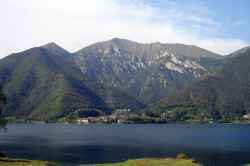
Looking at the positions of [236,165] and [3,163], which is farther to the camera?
[236,165]

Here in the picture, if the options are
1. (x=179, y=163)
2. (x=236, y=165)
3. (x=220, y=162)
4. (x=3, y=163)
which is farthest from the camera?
(x=220, y=162)

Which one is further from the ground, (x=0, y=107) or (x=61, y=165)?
(x=0, y=107)

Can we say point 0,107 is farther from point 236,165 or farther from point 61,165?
point 236,165

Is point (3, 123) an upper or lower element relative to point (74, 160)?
upper

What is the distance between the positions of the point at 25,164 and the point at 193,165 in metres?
35.9

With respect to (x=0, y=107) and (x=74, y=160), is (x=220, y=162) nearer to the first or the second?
(x=74, y=160)

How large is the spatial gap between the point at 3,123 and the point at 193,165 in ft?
185

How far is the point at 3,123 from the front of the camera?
129250mm

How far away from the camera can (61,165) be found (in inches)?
4222

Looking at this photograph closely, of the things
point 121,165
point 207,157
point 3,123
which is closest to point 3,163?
point 121,165

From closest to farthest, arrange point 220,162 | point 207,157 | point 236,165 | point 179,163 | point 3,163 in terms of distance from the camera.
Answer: point 3,163 < point 179,163 < point 236,165 < point 220,162 < point 207,157

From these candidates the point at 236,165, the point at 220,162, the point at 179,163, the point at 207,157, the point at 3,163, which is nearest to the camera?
the point at 3,163

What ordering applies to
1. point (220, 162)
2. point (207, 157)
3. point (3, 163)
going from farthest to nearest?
point (207, 157) < point (220, 162) < point (3, 163)

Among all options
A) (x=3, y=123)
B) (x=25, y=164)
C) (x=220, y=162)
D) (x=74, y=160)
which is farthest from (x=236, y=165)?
(x=3, y=123)
